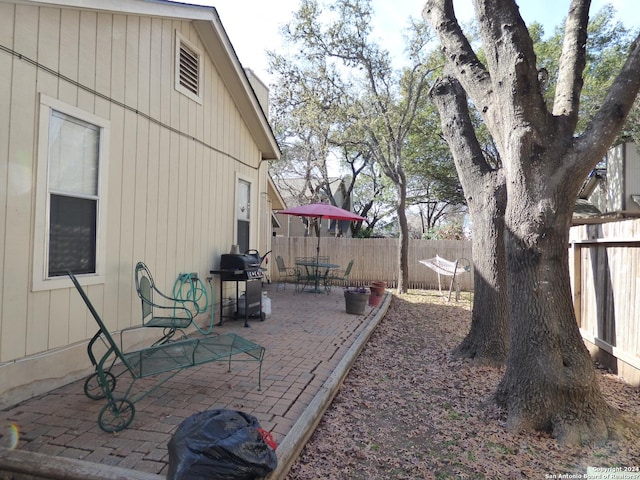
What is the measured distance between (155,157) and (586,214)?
1293 cm

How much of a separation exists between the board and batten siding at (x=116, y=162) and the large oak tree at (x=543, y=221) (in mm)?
3824

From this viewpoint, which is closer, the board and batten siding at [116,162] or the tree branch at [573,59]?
the board and batten siding at [116,162]

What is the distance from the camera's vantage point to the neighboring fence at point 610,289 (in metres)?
4.34

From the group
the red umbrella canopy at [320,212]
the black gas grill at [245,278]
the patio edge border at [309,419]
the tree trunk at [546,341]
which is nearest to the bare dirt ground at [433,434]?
the patio edge border at [309,419]

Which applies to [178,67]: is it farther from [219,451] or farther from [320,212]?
[320,212]

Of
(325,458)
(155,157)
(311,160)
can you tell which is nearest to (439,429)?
(325,458)

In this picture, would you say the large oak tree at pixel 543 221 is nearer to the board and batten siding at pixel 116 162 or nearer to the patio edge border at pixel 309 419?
the patio edge border at pixel 309 419

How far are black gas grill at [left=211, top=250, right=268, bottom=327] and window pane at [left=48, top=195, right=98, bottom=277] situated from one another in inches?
95.2

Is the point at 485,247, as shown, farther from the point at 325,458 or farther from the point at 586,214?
the point at 586,214

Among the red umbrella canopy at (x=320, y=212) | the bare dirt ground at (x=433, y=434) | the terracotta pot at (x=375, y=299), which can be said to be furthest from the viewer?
the red umbrella canopy at (x=320, y=212)

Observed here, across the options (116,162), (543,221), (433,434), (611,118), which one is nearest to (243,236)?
(116,162)

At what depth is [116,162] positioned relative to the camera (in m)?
4.23

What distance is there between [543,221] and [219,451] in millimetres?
3007

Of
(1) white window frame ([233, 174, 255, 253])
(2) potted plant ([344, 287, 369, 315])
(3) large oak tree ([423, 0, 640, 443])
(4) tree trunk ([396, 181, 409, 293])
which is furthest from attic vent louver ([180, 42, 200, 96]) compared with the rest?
(4) tree trunk ([396, 181, 409, 293])
